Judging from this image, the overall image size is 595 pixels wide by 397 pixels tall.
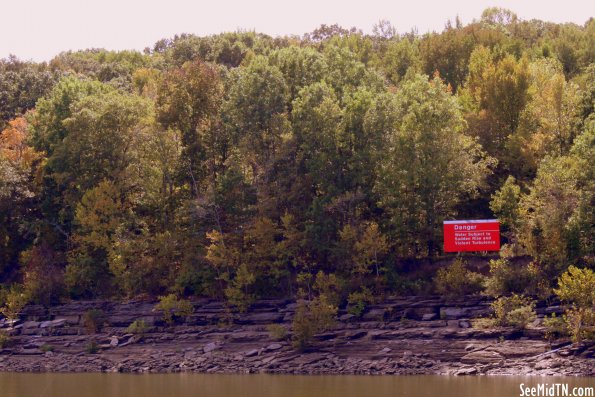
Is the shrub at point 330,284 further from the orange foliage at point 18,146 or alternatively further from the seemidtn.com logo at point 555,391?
the orange foliage at point 18,146

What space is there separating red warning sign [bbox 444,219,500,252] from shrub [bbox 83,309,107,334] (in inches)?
903

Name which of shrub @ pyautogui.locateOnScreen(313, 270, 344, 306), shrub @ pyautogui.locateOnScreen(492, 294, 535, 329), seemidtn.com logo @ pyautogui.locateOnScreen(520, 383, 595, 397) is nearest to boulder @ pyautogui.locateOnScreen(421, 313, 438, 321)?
shrub @ pyautogui.locateOnScreen(492, 294, 535, 329)

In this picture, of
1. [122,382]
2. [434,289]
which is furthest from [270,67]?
[122,382]

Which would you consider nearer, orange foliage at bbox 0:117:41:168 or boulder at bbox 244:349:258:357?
boulder at bbox 244:349:258:357

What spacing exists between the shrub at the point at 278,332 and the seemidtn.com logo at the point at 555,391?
17.4 meters

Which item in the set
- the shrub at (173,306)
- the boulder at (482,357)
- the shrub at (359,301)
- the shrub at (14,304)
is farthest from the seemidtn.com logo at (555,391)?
the shrub at (14,304)

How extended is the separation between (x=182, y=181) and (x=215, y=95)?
21.1 feet

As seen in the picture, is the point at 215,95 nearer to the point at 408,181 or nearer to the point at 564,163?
the point at 408,181

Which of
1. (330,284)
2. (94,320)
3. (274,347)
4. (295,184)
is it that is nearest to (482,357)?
(330,284)

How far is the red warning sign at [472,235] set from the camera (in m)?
57.2

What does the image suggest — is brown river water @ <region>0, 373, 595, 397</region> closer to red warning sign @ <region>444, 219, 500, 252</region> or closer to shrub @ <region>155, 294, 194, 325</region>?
shrub @ <region>155, 294, 194, 325</region>

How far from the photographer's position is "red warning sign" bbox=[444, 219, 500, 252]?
57.2 meters

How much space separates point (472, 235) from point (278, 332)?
13.1 m

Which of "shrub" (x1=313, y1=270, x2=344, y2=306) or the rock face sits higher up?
"shrub" (x1=313, y1=270, x2=344, y2=306)
